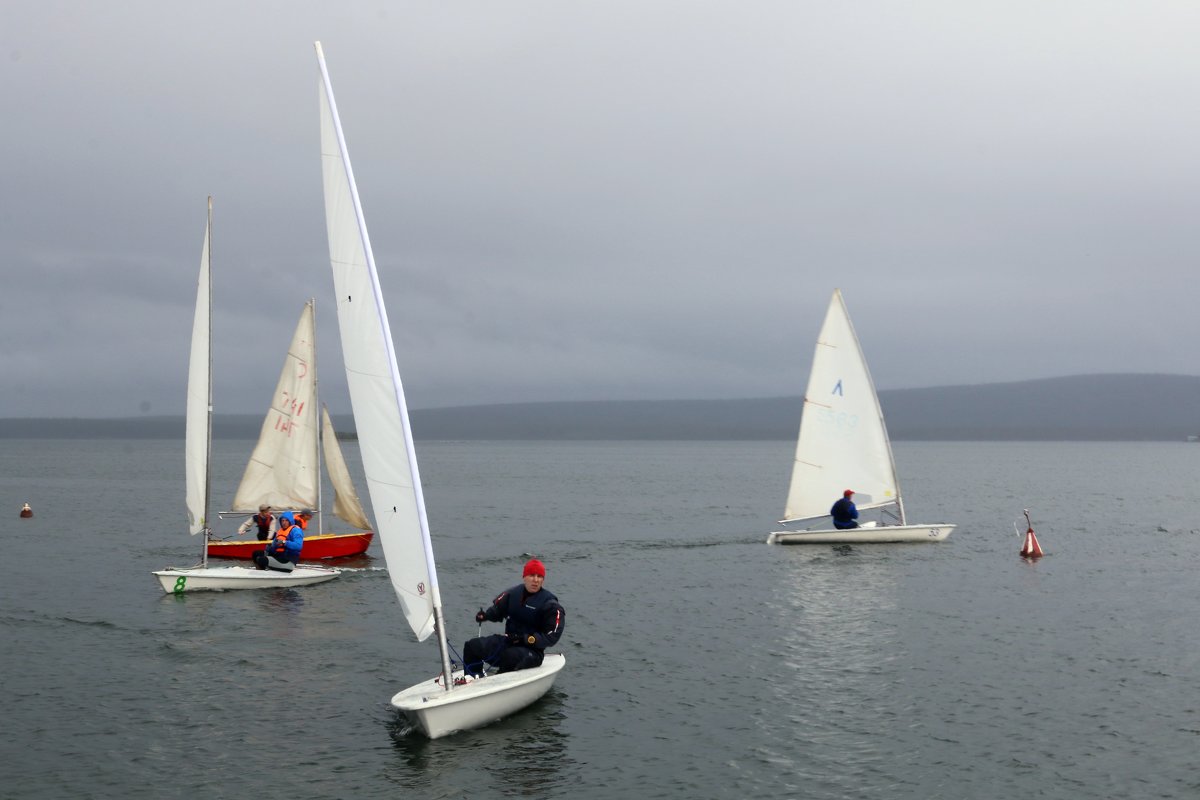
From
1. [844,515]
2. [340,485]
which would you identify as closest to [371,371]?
[340,485]

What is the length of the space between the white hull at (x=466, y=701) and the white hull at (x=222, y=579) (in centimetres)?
1441

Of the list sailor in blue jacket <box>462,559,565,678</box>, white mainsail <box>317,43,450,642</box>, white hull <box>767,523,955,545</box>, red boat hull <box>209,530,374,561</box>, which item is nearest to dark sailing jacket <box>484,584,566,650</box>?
sailor in blue jacket <box>462,559,565,678</box>

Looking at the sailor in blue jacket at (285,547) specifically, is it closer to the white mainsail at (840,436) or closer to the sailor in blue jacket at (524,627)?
A: the sailor in blue jacket at (524,627)

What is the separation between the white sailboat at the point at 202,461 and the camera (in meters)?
30.2

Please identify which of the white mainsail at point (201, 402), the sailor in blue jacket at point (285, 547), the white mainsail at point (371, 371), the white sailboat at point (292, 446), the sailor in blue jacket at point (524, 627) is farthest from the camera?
the white sailboat at point (292, 446)

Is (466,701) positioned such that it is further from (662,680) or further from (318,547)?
(318,547)

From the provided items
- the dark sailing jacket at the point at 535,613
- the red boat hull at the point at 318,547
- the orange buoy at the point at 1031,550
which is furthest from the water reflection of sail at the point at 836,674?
the red boat hull at the point at 318,547

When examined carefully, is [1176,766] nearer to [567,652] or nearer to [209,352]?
[567,652]

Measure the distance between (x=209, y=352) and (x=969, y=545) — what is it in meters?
31.5

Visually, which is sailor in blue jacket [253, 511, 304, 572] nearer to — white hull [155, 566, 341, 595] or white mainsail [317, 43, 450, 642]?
white hull [155, 566, 341, 595]

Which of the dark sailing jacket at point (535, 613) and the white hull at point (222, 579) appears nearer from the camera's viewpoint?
the dark sailing jacket at point (535, 613)

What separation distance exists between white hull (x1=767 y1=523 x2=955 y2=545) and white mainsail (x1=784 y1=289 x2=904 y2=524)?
3.45 ft

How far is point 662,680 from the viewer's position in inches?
870

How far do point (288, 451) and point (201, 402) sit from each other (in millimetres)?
8869
